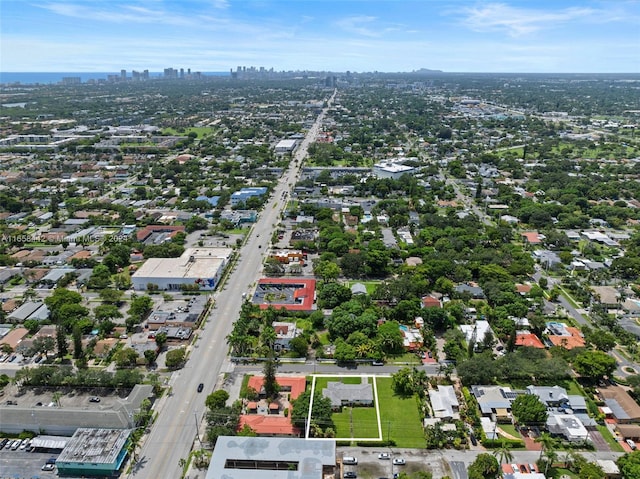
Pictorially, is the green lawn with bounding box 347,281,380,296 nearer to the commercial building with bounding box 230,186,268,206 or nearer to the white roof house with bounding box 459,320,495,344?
the white roof house with bounding box 459,320,495,344

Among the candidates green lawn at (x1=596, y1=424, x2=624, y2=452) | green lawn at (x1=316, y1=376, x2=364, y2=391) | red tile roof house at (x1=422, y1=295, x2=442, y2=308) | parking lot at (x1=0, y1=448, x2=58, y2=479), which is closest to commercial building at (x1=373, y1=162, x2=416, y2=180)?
red tile roof house at (x1=422, y1=295, x2=442, y2=308)

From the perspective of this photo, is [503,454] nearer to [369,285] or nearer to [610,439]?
[610,439]

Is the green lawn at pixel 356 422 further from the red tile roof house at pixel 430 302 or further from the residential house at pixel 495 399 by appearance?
the red tile roof house at pixel 430 302

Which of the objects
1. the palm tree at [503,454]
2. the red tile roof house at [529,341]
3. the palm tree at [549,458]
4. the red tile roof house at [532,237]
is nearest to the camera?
the palm tree at [503,454]

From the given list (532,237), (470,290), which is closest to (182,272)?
(470,290)

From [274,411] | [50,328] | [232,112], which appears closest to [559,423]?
[274,411]

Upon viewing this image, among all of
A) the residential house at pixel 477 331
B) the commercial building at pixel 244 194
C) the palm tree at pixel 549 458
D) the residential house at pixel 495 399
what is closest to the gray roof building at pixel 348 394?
Answer: the residential house at pixel 495 399
